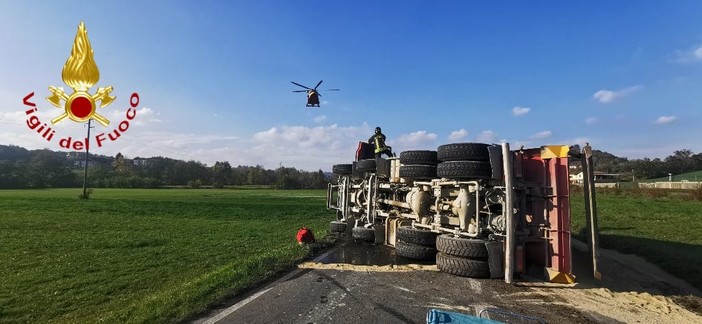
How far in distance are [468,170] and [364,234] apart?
443 cm

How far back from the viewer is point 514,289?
5703mm

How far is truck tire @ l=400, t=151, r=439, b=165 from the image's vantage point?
8242 mm

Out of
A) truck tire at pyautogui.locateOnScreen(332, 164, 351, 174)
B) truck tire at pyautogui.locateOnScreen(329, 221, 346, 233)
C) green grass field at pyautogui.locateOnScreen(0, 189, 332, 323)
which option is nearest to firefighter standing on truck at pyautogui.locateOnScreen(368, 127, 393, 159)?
truck tire at pyautogui.locateOnScreen(332, 164, 351, 174)

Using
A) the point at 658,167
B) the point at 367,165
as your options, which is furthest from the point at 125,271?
the point at 658,167

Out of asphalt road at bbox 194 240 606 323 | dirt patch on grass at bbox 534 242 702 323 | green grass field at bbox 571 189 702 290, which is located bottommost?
dirt patch on grass at bbox 534 242 702 323

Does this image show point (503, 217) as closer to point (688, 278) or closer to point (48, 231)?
point (688, 278)

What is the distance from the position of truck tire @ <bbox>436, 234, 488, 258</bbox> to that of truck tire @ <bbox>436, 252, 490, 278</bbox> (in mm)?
87

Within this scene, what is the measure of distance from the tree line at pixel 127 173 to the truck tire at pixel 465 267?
65.6 metres

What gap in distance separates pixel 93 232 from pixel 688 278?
18386 millimetres

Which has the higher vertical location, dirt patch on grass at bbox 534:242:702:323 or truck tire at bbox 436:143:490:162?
truck tire at bbox 436:143:490:162

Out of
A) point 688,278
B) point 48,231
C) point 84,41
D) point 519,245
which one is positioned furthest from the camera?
point 48,231

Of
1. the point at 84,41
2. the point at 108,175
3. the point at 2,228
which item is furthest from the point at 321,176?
the point at 84,41

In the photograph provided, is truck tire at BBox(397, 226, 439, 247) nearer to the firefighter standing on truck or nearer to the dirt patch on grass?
the dirt patch on grass

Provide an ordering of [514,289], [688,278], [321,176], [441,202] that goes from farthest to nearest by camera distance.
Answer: [321,176], [441,202], [688,278], [514,289]
